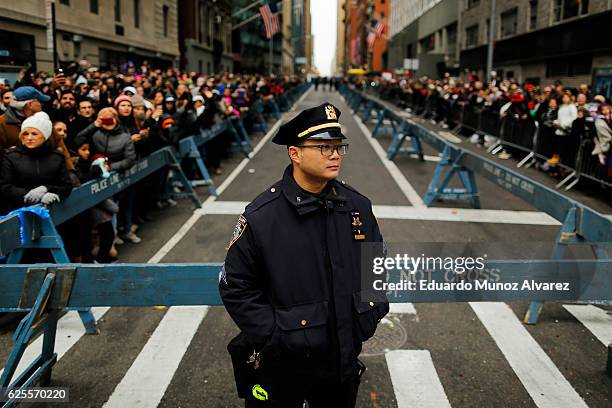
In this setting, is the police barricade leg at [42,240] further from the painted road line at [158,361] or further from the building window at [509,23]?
the building window at [509,23]

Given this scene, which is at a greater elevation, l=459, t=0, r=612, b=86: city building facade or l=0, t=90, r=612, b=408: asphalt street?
l=459, t=0, r=612, b=86: city building facade

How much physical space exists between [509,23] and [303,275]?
3809 centimetres

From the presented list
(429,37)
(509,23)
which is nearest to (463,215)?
(509,23)

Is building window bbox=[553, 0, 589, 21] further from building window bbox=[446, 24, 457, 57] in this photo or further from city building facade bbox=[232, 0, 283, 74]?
city building facade bbox=[232, 0, 283, 74]

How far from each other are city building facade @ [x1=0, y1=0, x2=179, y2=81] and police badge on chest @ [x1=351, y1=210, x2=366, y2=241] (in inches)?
549

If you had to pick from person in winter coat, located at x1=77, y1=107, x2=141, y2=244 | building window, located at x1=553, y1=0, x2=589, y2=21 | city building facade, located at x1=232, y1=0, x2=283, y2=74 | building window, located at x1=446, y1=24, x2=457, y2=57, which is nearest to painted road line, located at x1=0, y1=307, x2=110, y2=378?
person in winter coat, located at x1=77, y1=107, x2=141, y2=244

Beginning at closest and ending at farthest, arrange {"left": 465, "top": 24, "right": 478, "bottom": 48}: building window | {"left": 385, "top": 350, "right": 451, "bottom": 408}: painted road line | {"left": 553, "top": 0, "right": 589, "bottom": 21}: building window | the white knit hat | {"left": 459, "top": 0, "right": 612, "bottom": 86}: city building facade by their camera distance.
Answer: {"left": 385, "top": 350, "right": 451, "bottom": 408}: painted road line, the white knit hat, {"left": 459, "top": 0, "right": 612, "bottom": 86}: city building facade, {"left": 553, "top": 0, "right": 589, "bottom": 21}: building window, {"left": 465, "top": 24, "right": 478, "bottom": 48}: building window

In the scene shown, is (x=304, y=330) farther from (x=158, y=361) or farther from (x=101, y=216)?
(x=101, y=216)

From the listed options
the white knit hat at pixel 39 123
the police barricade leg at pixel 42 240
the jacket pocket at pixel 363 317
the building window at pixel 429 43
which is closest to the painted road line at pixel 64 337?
the police barricade leg at pixel 42 240

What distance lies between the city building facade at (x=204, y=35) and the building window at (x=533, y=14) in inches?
1160

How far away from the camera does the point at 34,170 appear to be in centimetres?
583

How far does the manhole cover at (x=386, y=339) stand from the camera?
504cm

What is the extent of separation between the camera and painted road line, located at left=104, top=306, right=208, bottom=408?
13.9 feet

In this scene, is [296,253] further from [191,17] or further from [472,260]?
[191,17]
